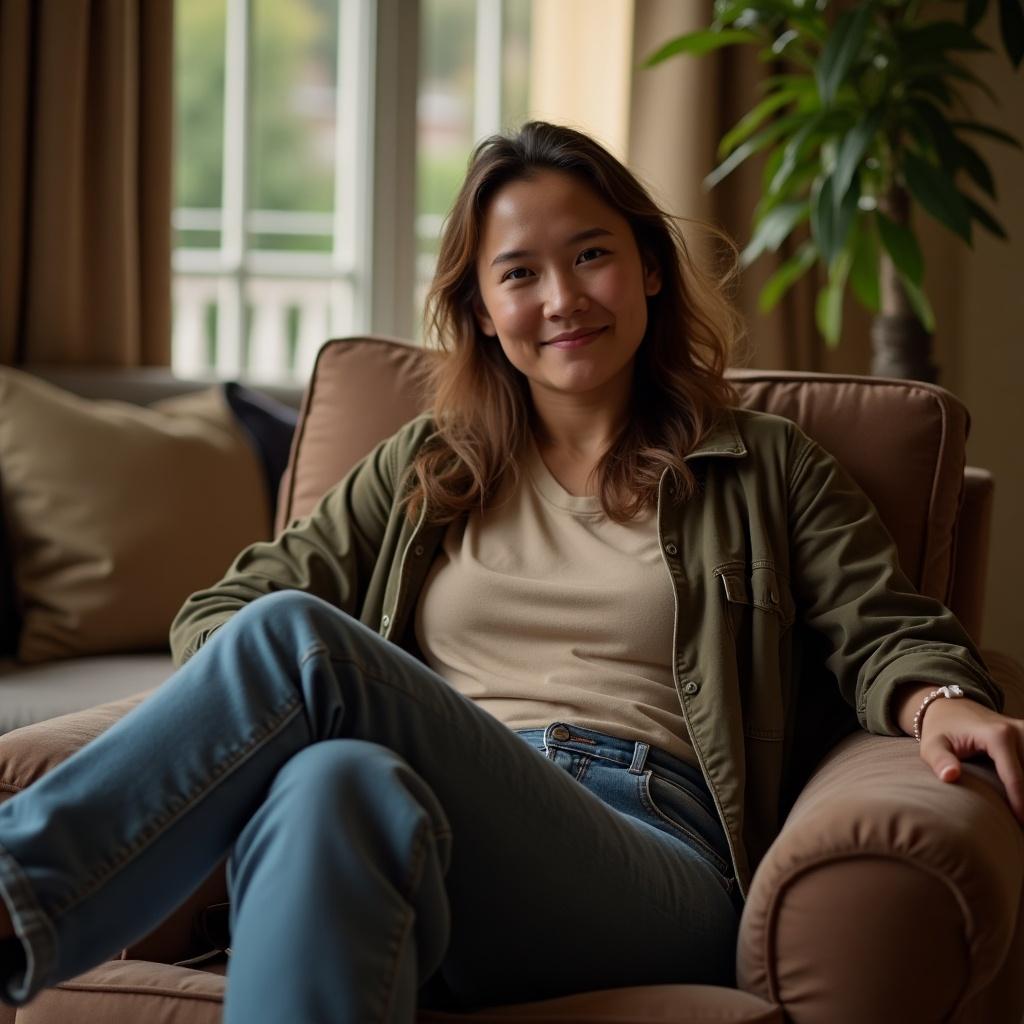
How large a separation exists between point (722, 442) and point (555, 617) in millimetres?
286

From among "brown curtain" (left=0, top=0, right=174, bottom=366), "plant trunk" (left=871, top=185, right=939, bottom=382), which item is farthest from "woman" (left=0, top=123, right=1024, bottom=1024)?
"brown curtain" (left=0, top=0, right=174, bottom=366)

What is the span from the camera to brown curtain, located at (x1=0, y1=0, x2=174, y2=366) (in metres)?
2.57

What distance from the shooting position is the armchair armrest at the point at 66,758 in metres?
1.29

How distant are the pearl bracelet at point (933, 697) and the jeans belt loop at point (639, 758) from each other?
270 millimetres

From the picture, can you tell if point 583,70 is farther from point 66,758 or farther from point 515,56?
point 66,758

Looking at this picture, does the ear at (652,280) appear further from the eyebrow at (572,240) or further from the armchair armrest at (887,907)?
the armchair armrest at (887,907)

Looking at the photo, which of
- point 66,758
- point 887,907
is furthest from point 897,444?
point 66,758

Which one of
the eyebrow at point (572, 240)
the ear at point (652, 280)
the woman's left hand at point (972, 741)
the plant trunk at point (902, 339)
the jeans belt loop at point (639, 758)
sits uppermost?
the eyebrow at point (572, 240)

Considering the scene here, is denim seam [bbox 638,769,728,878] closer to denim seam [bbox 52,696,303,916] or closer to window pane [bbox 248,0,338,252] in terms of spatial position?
denim seam [bbox 52,696,303,916]

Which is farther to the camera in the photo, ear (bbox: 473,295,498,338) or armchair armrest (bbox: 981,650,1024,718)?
ear (bbox: 473,295,498,338)

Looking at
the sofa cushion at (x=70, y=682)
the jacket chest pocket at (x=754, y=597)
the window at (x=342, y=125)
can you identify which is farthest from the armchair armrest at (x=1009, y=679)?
the window at (x=342, y=125)

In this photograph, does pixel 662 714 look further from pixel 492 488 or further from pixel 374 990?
pixel 374 990

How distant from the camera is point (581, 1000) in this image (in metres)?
1.10

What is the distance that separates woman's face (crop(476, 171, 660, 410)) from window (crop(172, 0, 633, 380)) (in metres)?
1.54
